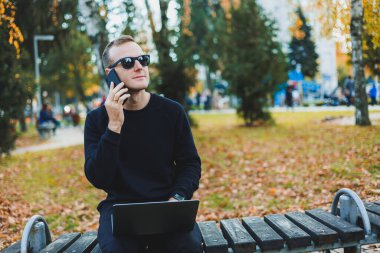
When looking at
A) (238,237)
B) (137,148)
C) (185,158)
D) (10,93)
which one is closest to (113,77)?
(137,148)

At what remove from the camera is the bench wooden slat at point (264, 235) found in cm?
306

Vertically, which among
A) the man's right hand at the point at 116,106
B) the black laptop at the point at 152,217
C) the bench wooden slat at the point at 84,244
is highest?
the man's right hand at the point at 116,106

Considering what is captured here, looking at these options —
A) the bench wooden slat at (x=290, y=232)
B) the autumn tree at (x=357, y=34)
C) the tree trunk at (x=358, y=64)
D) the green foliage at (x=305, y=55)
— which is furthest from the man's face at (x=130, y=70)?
the green foliage at (x=305, y=55)

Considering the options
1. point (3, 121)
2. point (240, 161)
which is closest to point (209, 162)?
Result: point (240, 161)

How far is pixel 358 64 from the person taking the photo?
10102 mm

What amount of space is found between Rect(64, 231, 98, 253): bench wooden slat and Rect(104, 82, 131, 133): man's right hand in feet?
3.33

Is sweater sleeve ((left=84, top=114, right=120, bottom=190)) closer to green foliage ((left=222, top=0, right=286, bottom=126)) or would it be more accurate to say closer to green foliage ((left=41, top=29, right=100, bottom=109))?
green foliage ((left=222, top=0, right=286, bottom=126))

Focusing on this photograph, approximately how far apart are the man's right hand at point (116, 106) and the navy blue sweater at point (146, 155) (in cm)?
14

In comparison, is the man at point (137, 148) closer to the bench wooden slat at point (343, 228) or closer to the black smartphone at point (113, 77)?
the black smartphone at point (113, 77)

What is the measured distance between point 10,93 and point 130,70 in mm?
9019

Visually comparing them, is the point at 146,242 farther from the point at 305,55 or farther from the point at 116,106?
the point at 305,55

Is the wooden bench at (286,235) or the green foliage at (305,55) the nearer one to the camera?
the wooden bench at (286,235)

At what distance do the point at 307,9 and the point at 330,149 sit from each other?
5035 millimetres

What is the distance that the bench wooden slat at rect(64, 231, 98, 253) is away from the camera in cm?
318
